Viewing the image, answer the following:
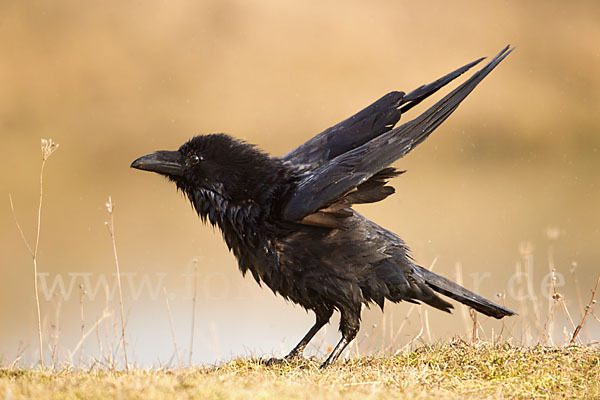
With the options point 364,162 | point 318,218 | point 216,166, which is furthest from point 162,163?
point 364,162

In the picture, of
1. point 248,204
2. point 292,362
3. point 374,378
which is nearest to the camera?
point 374,378

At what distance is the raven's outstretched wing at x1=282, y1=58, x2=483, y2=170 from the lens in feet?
16.2

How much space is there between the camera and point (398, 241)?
15.2 ft

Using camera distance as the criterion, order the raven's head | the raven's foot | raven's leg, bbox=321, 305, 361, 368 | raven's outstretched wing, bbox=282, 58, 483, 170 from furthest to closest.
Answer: raven's outstretched wing, bbox=282, 58, 483, 170, the raven's head, raven's leg, bbox=321, 305, 361, 368, the raven's foot

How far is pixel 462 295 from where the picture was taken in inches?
179

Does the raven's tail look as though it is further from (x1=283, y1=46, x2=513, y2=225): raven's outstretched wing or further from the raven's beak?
the raven's beak

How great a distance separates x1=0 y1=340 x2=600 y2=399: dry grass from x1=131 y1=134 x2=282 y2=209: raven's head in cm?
122

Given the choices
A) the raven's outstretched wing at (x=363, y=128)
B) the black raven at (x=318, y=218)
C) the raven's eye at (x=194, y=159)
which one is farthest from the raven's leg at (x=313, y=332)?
the raven's eye at (x=194, y=159)

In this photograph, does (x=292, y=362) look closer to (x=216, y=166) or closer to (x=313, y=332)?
(x=313, y=332)

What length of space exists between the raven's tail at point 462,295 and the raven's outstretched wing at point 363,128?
42.0 inches

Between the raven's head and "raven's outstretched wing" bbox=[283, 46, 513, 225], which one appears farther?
the raven's head

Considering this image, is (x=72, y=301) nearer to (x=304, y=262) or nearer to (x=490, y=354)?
(x=304, y=262)

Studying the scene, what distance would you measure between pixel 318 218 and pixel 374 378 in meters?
1.13

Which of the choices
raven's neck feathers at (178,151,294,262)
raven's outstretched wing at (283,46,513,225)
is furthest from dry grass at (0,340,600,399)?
raven's outstretched wing at (283,46,513,225)
